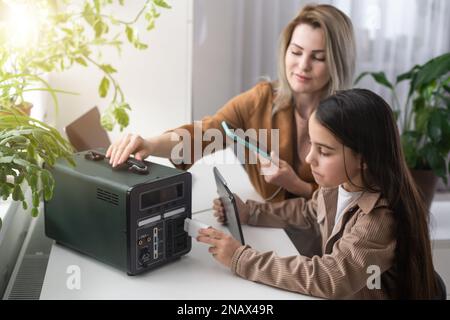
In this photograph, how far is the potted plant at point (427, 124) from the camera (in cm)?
279

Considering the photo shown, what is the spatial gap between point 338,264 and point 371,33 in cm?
200

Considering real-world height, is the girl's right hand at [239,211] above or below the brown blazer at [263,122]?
below

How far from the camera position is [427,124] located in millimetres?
2816

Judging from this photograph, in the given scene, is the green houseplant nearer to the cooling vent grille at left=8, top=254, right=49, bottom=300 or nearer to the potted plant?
the cooling vent grille at left=8, top=254, right=49, bottom=300

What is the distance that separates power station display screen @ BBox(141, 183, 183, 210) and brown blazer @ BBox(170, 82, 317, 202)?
1.59 ft

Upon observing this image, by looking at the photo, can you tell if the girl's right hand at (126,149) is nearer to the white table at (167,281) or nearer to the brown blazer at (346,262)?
the white table at (167,281)

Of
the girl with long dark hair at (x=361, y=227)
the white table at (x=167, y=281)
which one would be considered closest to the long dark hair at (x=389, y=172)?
the girl with long dark hair at (x=361, y=227)

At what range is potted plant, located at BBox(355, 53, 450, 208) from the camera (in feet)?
9.14

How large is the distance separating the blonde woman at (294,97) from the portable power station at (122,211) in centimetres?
28

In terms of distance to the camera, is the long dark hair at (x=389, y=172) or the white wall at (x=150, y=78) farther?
the white wall at (x=150, y=78)

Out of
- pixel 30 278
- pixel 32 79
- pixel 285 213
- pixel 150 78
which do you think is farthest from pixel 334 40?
pixel 30 278

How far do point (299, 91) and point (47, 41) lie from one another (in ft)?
2.41
